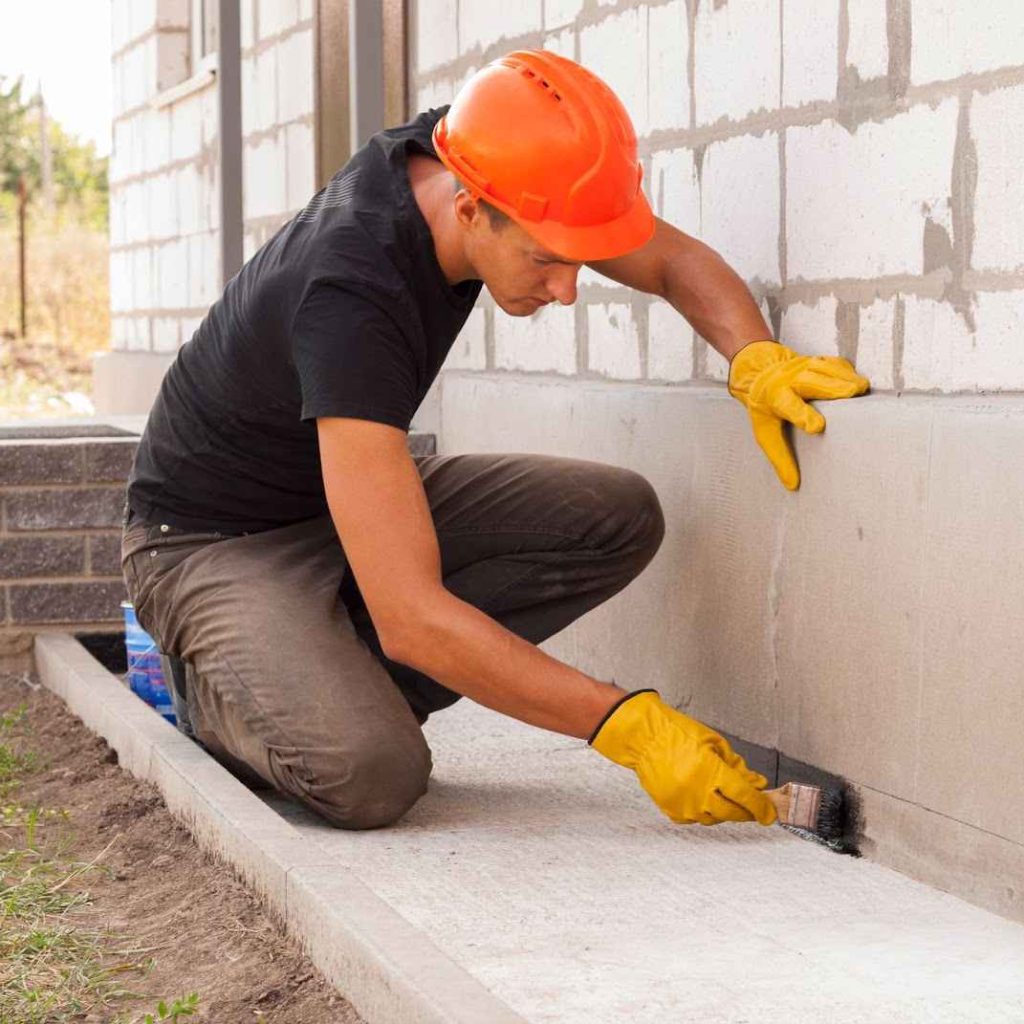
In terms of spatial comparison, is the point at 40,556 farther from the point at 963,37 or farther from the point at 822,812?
the point at 963,37

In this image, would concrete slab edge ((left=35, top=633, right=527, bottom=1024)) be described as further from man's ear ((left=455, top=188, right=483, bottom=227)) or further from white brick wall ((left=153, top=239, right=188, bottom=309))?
white brick wall ((left=153, top=239, right=188, bottom=309))

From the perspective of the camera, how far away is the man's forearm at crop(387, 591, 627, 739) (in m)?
3.19

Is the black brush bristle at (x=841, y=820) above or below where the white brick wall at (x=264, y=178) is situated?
below

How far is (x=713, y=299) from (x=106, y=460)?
2.35 metres

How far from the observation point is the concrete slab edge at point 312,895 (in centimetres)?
243

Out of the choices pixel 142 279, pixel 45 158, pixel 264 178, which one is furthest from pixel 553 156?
pixel 45 158

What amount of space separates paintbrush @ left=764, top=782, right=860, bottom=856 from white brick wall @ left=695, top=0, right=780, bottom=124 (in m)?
1.39

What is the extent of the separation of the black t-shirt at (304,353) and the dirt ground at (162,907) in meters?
0.68

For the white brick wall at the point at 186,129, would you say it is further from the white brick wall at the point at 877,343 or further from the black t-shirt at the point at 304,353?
the white brick wall at the point at 877,343

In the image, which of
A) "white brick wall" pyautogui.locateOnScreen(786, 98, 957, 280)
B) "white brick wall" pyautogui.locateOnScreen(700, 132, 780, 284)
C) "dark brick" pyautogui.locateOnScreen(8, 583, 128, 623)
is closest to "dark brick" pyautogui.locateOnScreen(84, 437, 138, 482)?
"dark brick" pyautogui.locateOnScreen(8, 583, 128, 623)

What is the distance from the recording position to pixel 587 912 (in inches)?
116

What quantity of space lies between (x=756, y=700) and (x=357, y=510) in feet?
3.32

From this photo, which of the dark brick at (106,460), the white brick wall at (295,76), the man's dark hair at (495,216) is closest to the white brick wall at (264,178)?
the white brick wall at (295,76)

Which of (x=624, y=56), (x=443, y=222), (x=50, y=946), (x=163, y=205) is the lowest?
(x=50, y=946)
